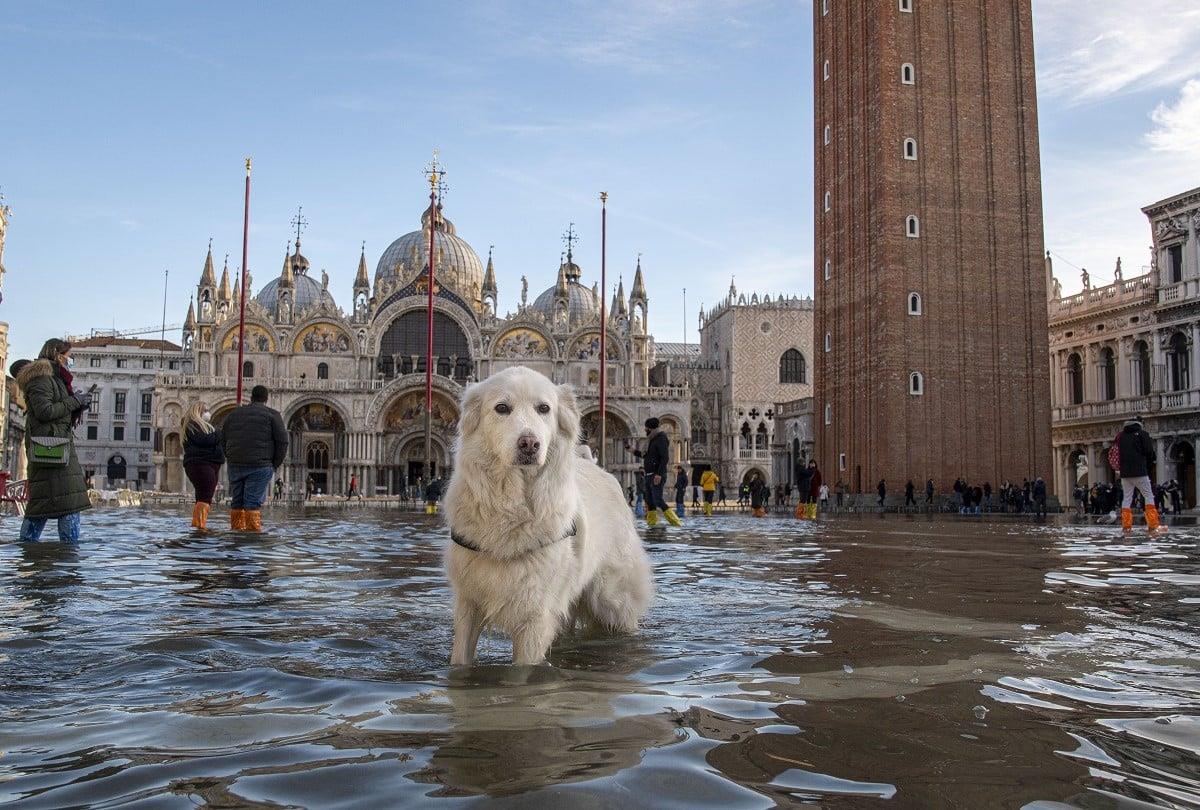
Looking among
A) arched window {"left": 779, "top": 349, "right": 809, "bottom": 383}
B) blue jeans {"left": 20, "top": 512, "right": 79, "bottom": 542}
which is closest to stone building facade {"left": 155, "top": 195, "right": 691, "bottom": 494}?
arched window {"left": 779, "top": 349, "right": 809, "bottom": 383}

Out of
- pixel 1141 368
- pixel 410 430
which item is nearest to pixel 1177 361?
pixel 1141 368

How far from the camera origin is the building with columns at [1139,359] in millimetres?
33750

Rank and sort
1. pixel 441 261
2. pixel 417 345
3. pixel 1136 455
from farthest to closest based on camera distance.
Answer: pixel 441 261, pixel 417 345, pixel 1136 455

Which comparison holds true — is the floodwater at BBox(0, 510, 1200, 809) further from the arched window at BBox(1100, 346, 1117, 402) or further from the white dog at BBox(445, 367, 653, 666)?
the arched window at BBox(1100, 346, 1117, 402)

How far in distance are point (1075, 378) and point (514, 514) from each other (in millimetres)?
41527

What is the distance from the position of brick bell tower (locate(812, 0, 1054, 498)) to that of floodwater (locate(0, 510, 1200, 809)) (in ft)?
91.2

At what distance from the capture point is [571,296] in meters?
→ 59.6

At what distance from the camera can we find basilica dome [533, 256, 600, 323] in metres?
58.3

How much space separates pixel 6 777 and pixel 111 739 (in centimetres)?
33

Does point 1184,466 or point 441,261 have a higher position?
point 441,261

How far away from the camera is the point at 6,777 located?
2.04 metres

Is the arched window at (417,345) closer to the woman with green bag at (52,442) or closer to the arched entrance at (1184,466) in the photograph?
the arched entrance at (1184,466)

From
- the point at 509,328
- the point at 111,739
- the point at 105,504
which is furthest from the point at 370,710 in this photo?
the point at 509,328

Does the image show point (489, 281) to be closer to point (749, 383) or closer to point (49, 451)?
point (749, 383)
